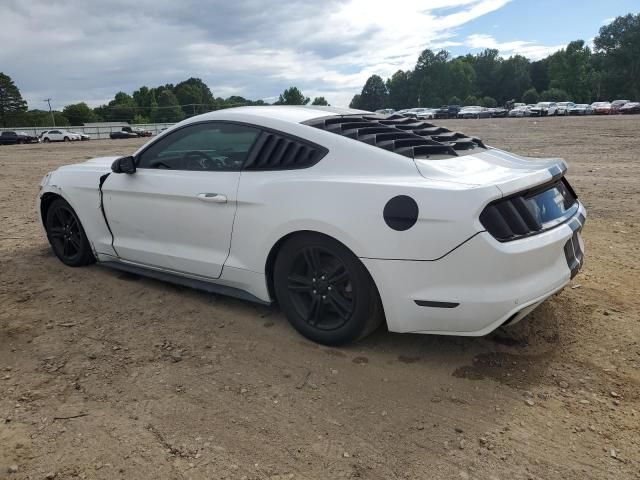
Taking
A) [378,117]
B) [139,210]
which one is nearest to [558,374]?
[378,117]

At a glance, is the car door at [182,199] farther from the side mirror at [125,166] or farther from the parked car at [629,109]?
the parked car at [629,109]

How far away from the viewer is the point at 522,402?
2.65 metres

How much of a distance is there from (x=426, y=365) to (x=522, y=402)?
1.90 ft

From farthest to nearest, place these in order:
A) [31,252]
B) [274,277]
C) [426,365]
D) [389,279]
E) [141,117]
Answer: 1. [141,117]
2. [31,252]
3. [274,277]
4. [426,365]
5. [389,279]

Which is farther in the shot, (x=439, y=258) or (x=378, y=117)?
(x=378, y=117)

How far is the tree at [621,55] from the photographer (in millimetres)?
87438

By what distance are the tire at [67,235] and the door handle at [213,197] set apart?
1766 mm

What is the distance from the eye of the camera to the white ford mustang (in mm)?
2705

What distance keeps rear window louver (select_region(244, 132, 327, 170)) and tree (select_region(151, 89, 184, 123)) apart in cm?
7454

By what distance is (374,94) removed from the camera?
142000 mm

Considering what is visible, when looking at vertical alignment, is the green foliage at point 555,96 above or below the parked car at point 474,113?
above

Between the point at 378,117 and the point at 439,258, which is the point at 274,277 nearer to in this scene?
the point at 439,258

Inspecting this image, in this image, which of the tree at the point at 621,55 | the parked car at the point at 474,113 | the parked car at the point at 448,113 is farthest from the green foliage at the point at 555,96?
the parked car at the point at 474,113

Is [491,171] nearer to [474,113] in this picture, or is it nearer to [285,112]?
[285,112]
